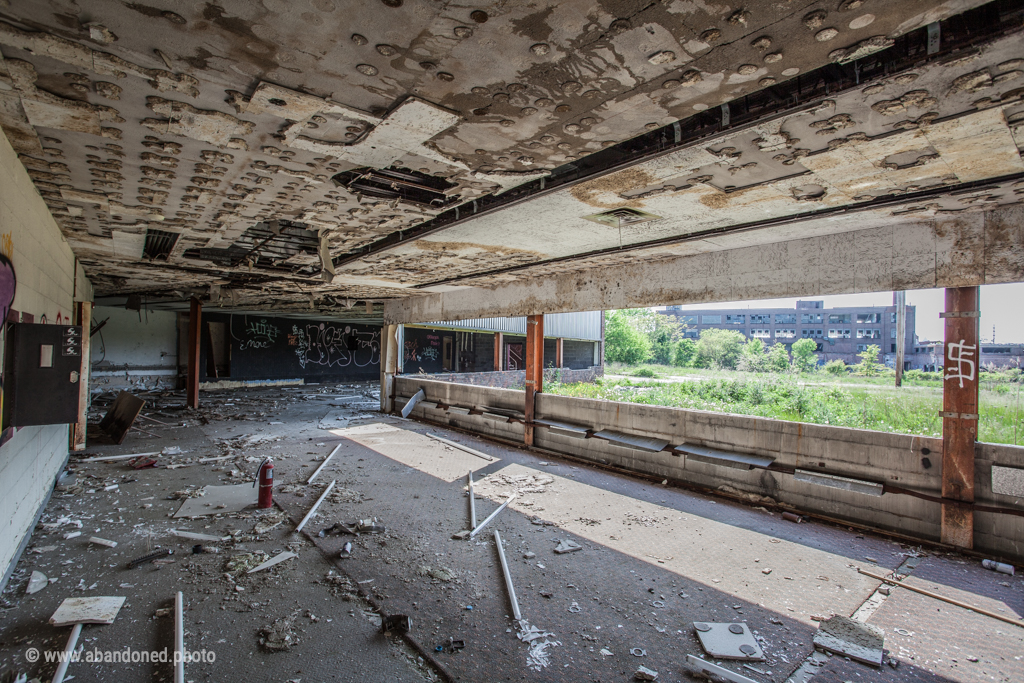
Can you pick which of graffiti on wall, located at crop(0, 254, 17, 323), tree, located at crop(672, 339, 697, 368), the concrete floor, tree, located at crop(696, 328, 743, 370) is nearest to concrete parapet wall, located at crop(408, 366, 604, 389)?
the concrete floor

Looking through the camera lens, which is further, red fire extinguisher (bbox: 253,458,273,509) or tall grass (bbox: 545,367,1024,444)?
tall grass (bbox: 545,367,1024,444)

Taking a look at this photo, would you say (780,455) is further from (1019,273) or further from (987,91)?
(987,91)

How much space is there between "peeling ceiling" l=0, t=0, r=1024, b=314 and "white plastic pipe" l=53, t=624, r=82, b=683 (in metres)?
3.16

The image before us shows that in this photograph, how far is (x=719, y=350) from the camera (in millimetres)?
45188

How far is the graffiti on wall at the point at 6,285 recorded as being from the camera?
302 centimetres

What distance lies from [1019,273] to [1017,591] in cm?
267

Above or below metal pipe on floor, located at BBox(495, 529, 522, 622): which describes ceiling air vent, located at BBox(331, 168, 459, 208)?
above

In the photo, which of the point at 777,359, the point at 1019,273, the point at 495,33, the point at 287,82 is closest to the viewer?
the point at 495,33

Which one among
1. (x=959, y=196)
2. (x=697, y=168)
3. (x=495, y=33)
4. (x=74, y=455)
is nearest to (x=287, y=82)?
(x=495, y=33)

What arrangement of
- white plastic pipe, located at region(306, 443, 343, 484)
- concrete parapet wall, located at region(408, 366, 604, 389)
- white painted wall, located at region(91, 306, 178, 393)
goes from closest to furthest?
1. white plastic pipe, located at region(306, 443, 343, 484)
2. white painted wall, located at region(91, 306, 178, 393)
3. concrete parapet wall, located at region(408, 366, 604, 389)

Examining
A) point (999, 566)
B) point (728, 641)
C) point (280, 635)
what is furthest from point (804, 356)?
point (280, 635)

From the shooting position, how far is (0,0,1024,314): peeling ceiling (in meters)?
1.80

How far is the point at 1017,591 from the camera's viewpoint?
3738 mm

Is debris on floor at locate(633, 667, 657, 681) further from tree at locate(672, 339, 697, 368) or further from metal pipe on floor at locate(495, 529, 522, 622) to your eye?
tree at locate(672, 339, 697, 368)
